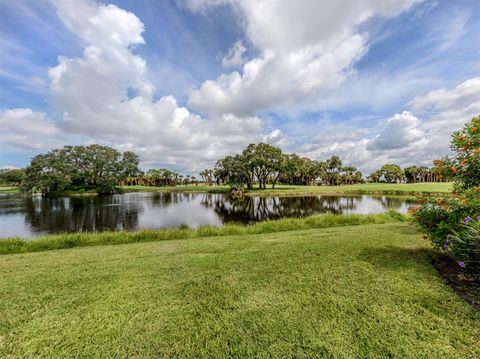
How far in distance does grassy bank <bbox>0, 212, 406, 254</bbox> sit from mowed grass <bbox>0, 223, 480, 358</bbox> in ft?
16.3

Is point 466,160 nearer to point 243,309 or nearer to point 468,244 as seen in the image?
point 468,244

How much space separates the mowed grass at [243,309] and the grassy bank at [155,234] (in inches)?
196

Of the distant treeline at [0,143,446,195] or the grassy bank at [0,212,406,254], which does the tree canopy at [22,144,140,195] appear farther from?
the grassy bank at [0,212,406,254]

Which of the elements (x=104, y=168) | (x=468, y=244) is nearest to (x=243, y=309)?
(x=468, y=244)

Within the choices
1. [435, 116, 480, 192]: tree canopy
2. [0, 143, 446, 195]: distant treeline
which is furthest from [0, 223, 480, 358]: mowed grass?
[0, 143, 446, 195]: distant treeline

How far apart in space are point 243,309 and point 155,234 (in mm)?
8832

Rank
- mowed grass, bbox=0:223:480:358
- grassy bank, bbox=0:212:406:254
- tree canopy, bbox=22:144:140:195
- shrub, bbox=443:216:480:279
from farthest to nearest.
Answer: tree canopy, bbox=22:144:140:195, grassy bank, bbox=0:212:406:254, shrub, bbox=443:216:480:279, mowed grass, bbox=0:223:480:358

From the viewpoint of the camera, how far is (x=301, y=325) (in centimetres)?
293

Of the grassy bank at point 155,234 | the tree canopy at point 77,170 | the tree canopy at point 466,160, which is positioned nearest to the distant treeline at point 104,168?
the tree canopy at point 77,170

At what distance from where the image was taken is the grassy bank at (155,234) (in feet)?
31.1

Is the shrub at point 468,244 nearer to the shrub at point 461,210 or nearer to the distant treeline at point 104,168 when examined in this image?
the shrub at point 461,210

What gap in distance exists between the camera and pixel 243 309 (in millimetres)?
3336

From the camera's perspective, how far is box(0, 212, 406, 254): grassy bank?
9.48 meters

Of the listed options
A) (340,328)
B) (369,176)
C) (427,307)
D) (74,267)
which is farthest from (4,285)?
(369,176)
